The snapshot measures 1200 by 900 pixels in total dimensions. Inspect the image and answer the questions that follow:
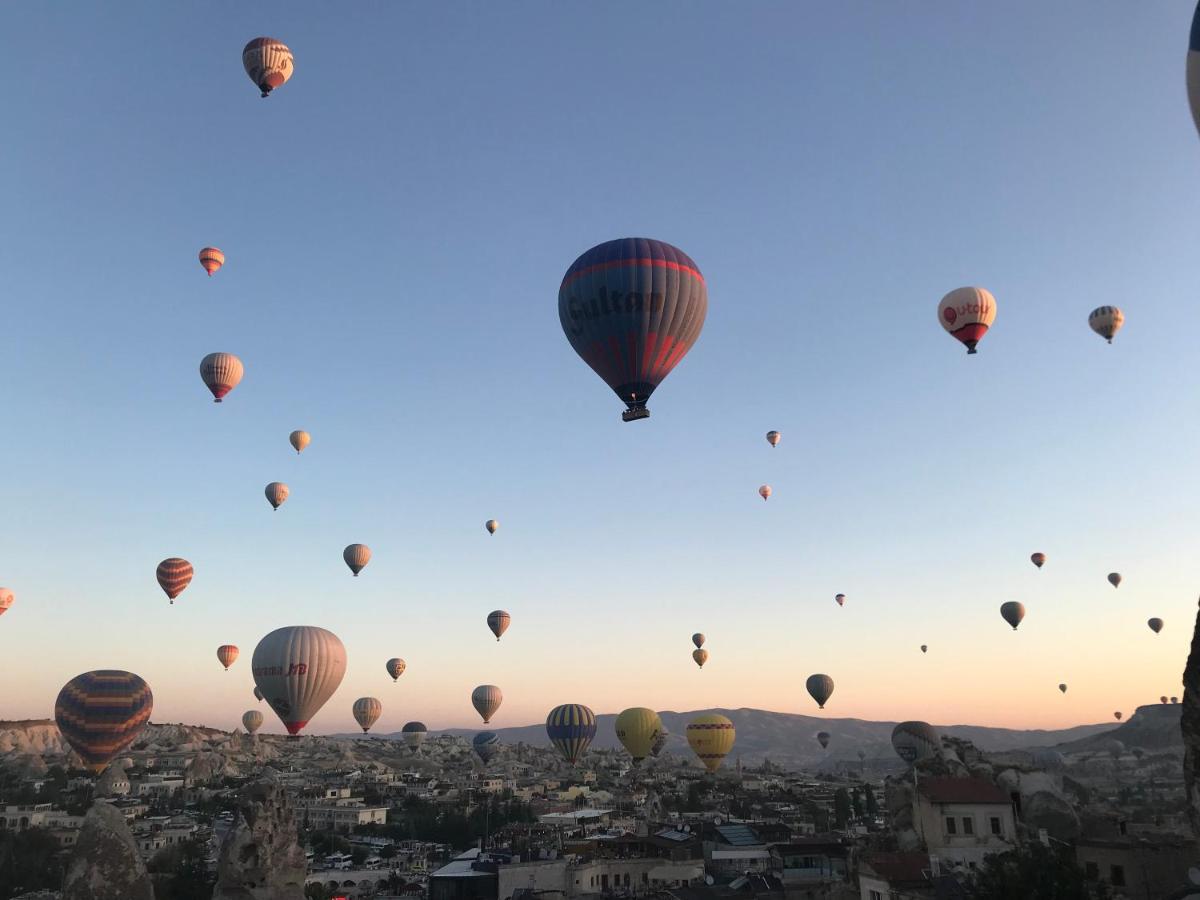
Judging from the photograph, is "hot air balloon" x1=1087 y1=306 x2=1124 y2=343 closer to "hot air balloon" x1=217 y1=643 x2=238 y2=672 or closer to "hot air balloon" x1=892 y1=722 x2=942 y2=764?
"hot air balloon" x1=892 y1=722 x2=942 y2=764

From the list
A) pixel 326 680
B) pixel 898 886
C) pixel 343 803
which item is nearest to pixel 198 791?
pixel 343 803

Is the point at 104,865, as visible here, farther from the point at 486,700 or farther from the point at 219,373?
the point at 486,700

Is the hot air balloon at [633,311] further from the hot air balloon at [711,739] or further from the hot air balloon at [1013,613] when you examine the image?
the hot air balloon at [1013,613]

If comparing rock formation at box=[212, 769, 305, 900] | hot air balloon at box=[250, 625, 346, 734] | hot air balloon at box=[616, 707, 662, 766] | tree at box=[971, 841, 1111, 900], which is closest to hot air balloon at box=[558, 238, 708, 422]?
tree at box=[971, 841, 1111, 900]

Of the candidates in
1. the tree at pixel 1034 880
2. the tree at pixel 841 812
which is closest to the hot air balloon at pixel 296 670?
the tree at pixel 1034 880

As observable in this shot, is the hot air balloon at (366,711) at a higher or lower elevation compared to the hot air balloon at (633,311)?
lower

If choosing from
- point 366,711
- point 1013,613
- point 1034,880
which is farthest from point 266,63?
point 366,711
